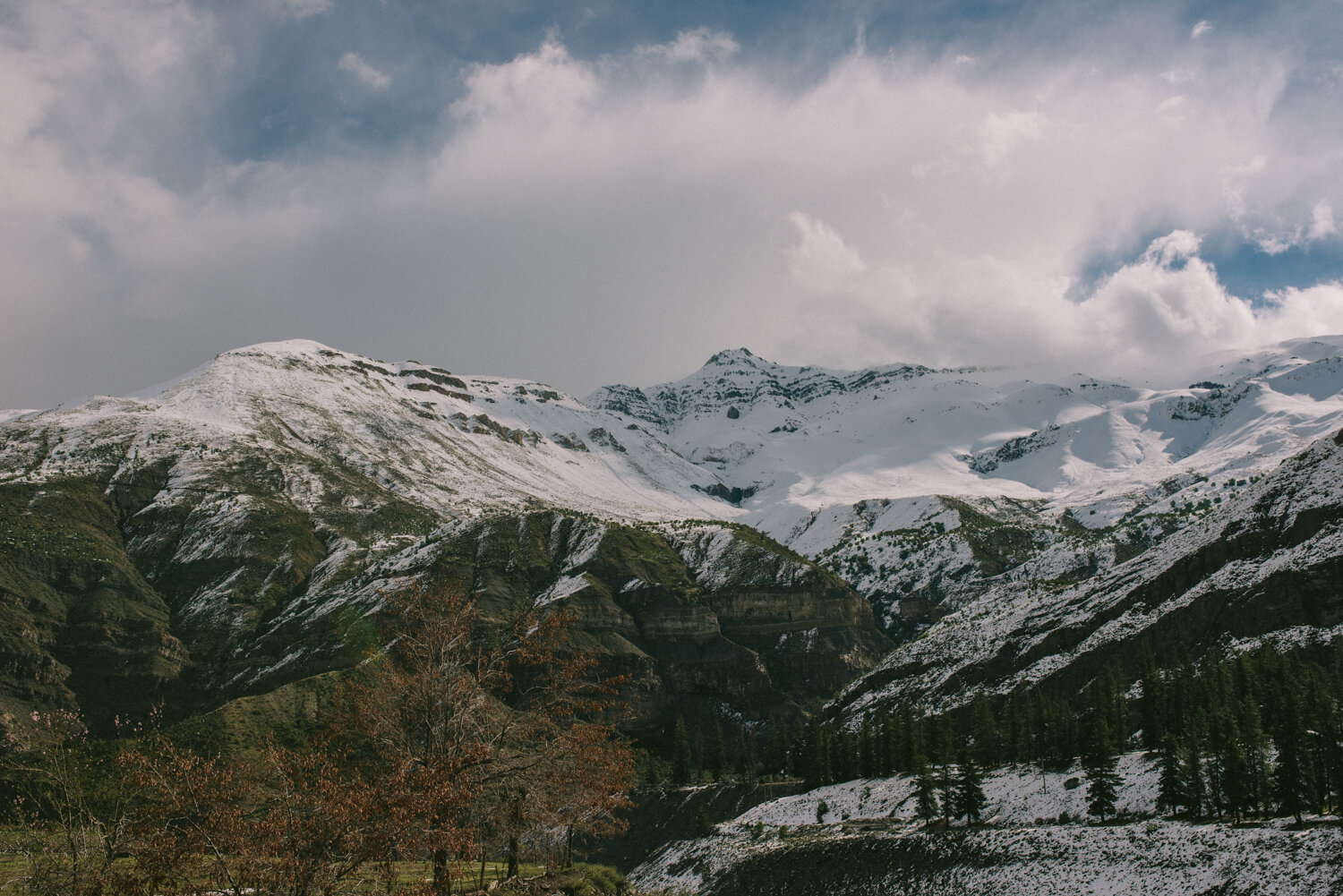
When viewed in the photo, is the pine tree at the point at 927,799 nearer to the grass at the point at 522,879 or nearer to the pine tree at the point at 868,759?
the pine tree at the point at 868,759

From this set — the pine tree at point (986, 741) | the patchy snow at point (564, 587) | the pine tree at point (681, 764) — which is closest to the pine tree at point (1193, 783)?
the pine tree at point (986, 741)

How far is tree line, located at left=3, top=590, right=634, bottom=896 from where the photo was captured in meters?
17.9

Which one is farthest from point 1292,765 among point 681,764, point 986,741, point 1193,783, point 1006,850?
point 681,764

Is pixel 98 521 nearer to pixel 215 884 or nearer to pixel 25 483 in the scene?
pixel 25 483

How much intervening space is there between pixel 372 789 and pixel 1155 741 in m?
89.4

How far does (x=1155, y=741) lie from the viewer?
84375mm

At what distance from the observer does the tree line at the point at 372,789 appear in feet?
58.8

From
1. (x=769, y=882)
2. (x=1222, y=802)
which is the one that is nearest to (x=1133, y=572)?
(x=1222, y=802)

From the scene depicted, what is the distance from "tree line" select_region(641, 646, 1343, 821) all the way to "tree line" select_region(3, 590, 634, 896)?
5185 centimetres

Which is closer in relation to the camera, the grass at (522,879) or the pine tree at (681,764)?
the grass at (522,879)

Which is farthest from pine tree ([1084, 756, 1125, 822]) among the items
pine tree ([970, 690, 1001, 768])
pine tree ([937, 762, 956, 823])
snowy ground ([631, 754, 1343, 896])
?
pine tree ([970, 690, 1001, 768])

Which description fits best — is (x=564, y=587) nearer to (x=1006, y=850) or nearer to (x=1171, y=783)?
(x=1006, y=850)

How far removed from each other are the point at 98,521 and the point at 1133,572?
216 meters

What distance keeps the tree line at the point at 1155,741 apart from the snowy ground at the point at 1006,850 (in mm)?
3542
